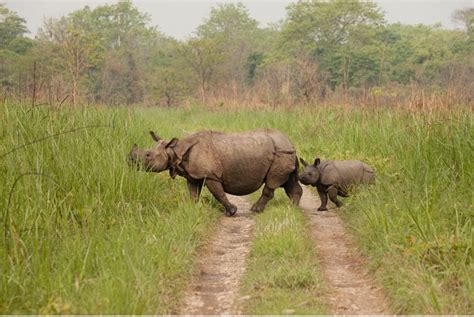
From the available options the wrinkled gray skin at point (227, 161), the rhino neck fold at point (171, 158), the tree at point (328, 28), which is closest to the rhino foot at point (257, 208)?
the wrinkled gray skin at point (227, 161)

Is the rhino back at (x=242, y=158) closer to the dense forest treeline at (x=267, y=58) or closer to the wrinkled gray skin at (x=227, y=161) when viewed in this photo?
the wrinkled gray skin at (x=227, y=161)

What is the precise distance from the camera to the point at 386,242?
6.03 metres

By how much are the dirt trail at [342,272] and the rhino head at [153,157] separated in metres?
2.02

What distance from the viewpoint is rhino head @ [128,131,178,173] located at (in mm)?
8164

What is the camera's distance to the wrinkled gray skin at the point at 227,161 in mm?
8430

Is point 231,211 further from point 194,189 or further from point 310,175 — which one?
point 310,175

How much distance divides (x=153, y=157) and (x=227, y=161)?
1002mm

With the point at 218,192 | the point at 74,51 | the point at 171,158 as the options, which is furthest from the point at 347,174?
the point at 74,51

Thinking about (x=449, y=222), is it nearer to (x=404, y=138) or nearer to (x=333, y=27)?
(x=404, y=138)

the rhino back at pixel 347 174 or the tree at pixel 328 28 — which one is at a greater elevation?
Answer: the tree at pixel 328 28


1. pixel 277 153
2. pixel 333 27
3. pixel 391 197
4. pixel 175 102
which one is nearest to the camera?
pixel 391 197

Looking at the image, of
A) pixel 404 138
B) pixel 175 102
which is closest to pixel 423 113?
pixel 404 138

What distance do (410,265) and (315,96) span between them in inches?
495

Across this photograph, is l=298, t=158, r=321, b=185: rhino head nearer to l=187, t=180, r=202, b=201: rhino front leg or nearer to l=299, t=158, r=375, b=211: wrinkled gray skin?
l=299, t=158, r=375, b=211: wrinkled gray skin
